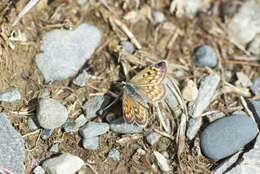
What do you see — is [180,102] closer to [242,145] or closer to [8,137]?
[242,145]

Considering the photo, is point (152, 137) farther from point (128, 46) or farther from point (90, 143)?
point (128, 46)

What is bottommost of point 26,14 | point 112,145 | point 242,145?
point 242,145

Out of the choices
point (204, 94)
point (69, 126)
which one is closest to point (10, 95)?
point (69, 126)

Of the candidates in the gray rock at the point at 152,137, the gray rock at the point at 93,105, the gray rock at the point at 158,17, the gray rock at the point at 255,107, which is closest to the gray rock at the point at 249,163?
the gray rock at the point at 255,107

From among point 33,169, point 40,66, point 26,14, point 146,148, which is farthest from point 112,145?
point 26,14

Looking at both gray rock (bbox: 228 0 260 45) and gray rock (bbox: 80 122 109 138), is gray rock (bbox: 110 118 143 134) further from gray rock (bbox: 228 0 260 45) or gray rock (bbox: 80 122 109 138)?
gray rock (bbox: 228 0 260 45)

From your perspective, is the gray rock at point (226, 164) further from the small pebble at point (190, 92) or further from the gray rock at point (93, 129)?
the gray rock at point (93, 129)

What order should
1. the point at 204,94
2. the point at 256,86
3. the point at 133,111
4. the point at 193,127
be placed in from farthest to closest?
the point at 256,86 < the point at 204,94 < the point at 193,127 < the point at 133,111
